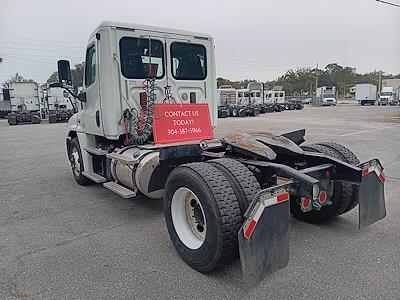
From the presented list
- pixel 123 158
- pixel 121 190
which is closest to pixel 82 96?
pixel 123 158

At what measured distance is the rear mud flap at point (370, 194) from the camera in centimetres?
330

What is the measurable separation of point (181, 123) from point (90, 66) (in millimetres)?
1908

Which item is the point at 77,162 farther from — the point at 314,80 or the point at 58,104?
the point at 314,80

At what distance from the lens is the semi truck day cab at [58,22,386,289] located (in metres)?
2.72

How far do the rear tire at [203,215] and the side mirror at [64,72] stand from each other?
334 centimetres

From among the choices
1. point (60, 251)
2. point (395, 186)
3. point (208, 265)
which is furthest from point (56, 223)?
point (395, 186)

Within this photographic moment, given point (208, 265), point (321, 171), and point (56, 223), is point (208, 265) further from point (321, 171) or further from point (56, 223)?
point (56, 223)

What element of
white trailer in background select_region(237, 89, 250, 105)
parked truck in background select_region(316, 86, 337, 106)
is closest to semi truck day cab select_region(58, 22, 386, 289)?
white trailer in background select_region(237, 89, 250, 105)

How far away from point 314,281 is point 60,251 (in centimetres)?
263

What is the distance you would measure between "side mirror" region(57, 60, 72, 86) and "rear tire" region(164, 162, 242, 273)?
3.34 meters

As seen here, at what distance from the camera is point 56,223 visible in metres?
4.41

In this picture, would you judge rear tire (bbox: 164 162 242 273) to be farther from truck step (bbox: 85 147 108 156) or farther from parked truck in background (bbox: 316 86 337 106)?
parked truck in background (bbox: 316 86 337 106)

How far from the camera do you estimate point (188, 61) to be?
216 inches

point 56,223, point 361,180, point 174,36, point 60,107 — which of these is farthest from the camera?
point 60,107
